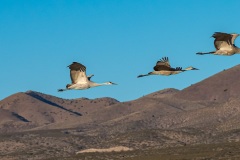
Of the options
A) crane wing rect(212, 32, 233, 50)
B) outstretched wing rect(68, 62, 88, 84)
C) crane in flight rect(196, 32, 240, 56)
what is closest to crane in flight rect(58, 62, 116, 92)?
outstretched wing rect(68, 62, 88, 84)

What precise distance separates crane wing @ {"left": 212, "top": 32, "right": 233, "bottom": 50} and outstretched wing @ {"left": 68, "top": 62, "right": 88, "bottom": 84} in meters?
8.31

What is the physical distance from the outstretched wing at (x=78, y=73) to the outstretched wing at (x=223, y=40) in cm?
831

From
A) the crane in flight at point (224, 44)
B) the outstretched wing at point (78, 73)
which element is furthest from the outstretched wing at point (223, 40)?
the outstretched wing at point (78, 73)

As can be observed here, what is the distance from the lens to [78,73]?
4728cm

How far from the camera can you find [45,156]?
169500 mm

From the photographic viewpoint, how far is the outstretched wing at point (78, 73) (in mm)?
45919

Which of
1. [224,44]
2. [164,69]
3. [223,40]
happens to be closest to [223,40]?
[223,40]

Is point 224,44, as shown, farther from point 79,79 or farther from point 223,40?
point 79,79

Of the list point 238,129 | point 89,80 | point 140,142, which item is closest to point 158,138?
point 140,142

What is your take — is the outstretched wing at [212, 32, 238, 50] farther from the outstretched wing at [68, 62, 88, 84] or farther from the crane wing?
the outstretched wing at [68, 62, 88, 84]

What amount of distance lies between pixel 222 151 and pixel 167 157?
34.2 feet

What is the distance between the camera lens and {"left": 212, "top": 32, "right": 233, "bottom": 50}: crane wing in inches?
1617

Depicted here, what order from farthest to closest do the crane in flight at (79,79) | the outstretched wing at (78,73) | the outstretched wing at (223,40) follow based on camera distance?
the crane in flight at (79,79), the outstretched wing at (78,73), the outstretched wing at (223,40)

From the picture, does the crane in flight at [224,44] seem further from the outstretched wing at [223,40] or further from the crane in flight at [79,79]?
the crane in flight at [79,79]
